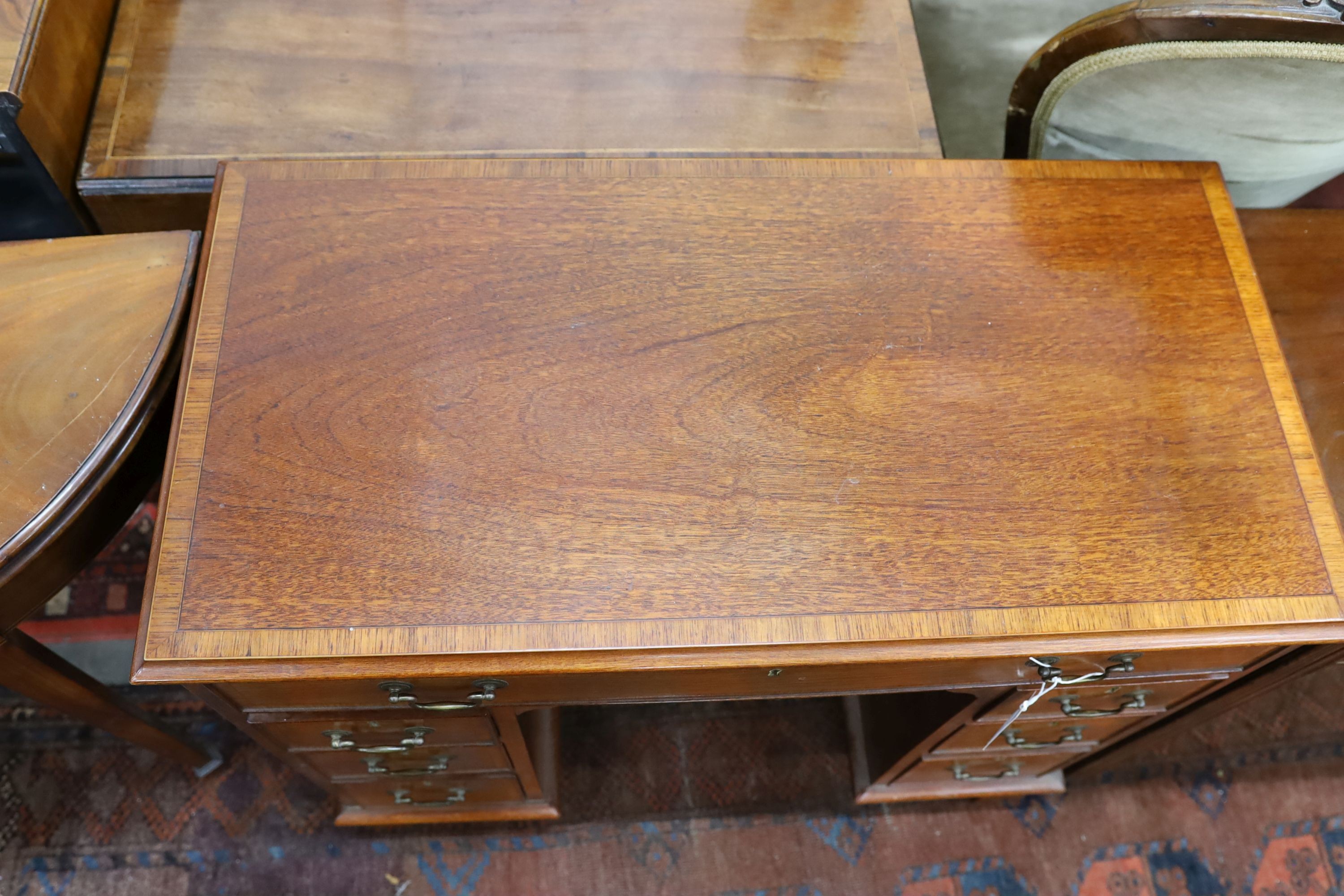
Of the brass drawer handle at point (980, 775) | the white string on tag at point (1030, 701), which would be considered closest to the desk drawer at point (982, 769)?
the brass drawer handle at point (980, 775)

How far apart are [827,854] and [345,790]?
594mm

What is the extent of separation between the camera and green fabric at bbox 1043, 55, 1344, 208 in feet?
Result: 2.62

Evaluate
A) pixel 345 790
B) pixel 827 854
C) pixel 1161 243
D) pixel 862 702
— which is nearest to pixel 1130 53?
pixel 1161 243

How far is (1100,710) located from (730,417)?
0.53 metres

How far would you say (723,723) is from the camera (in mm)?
1245

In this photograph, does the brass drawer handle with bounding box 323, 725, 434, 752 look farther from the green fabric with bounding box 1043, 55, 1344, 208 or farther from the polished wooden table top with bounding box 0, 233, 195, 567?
the green fabric with bounding box 1043, 55, 1344, 208

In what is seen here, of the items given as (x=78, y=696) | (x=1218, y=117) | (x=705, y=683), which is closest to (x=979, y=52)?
(x=1218, y=117)

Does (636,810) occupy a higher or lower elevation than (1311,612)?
lower

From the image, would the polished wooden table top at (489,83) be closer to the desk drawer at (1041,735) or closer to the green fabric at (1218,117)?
the green fabric at (1218,117)

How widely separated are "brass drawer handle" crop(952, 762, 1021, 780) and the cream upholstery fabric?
0.71 metres

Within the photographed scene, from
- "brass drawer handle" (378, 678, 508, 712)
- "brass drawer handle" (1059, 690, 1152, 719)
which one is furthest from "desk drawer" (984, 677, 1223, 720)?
"brass drawer handle" (378, 678, 508, 712)

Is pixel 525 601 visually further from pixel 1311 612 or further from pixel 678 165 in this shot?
pixel 1311 612

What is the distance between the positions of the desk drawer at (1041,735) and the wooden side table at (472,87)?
597mm

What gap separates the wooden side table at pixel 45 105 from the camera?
81 centimetres
